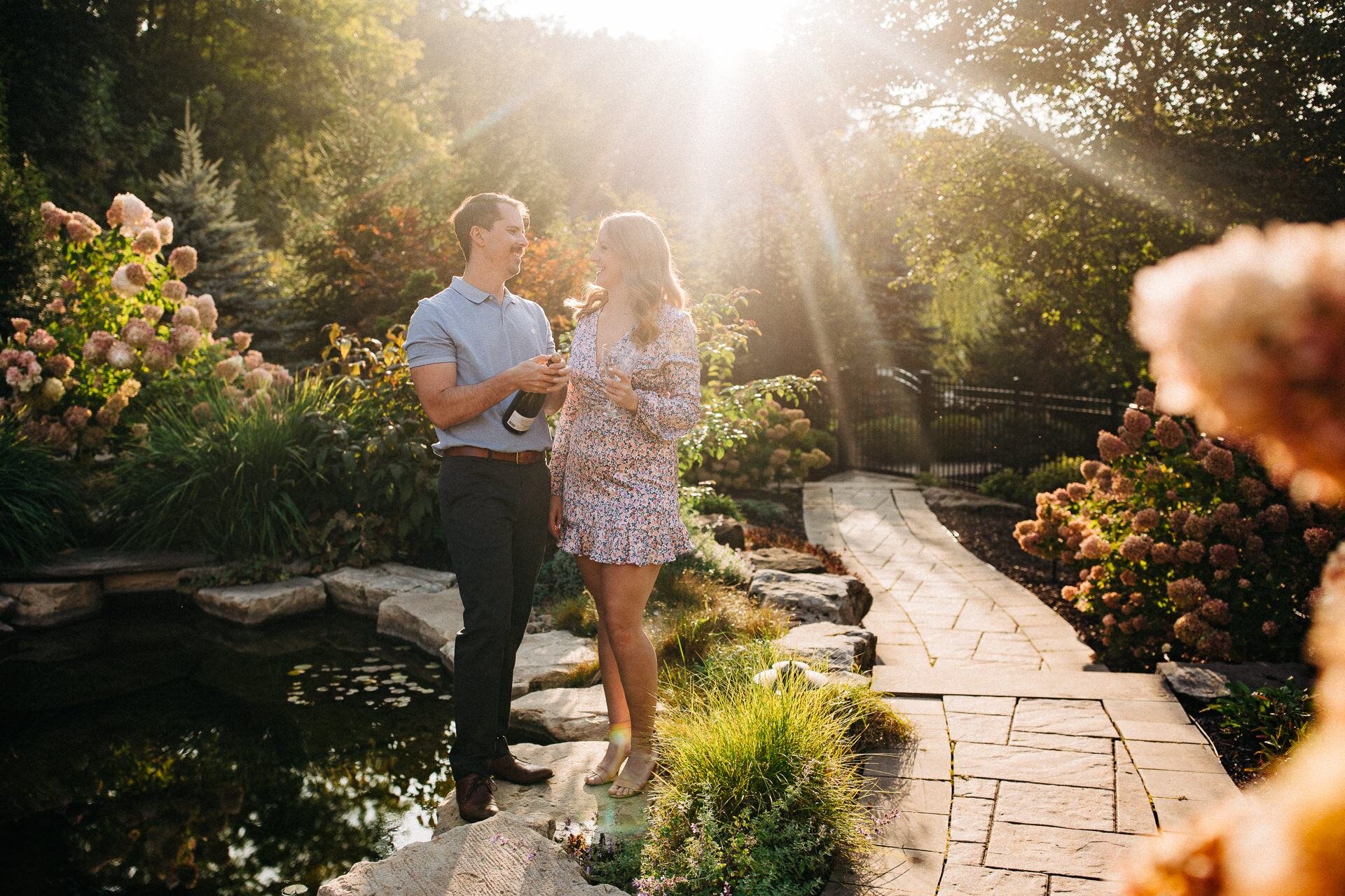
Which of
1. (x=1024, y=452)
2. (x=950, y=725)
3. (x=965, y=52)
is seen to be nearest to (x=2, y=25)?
(x=965, y=52)

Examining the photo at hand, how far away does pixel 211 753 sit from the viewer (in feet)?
13.1

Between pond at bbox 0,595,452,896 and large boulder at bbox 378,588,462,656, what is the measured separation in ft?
0.31

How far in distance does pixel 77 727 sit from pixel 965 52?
23.7 feet

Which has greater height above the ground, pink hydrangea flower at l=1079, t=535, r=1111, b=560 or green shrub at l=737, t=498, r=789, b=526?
pink hydrangea flower at l=1079, t=535, r=1111, b=560

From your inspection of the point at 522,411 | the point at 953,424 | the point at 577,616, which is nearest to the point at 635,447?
the point at 522,411

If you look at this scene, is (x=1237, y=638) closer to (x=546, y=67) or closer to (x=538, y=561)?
(x=538, y=561)

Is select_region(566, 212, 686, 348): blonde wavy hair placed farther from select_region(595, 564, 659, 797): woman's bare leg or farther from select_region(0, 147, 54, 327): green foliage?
select_region(0, 147, 54, 327): green foliage

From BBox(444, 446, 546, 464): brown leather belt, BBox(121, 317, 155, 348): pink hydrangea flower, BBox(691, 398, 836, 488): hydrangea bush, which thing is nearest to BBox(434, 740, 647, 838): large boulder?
BBox(444, 446, 546, 464): brown leather belt

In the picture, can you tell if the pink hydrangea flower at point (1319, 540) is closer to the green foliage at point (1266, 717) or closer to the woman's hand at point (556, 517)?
the green foliage at point (1266, 717)

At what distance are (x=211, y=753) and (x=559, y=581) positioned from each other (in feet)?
6.93

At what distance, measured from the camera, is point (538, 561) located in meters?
3.31

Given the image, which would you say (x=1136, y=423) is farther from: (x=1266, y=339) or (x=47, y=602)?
(x=47, y=602)

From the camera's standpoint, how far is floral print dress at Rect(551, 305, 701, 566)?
3.08 m

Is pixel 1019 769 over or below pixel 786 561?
over
